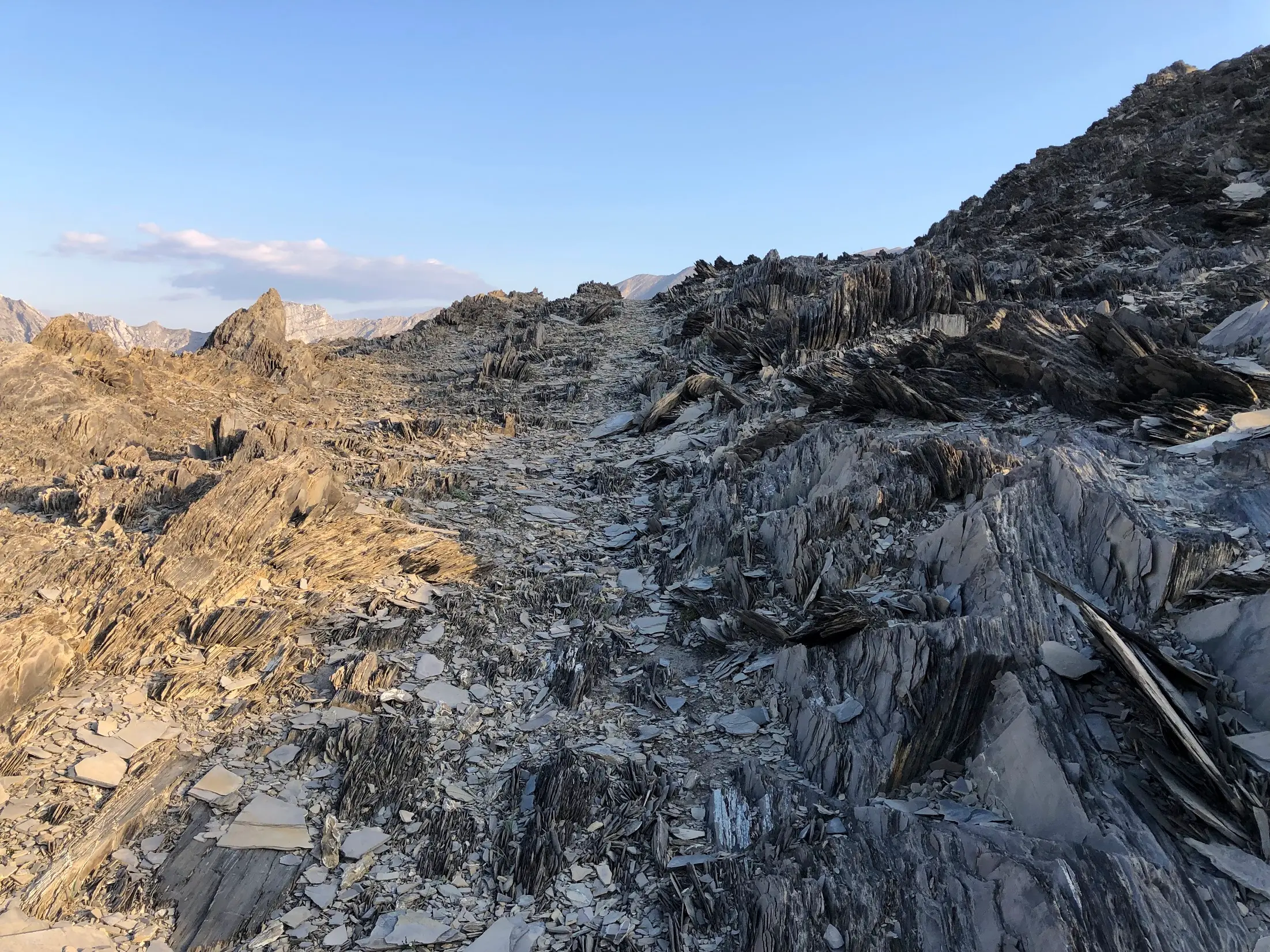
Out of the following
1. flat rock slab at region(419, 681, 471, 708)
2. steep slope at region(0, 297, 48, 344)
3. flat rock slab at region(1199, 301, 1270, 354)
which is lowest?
flat rock slab at region(419, 681, 471, 708)

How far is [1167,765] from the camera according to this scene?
4020 millimetres

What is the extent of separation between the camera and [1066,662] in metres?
4.83

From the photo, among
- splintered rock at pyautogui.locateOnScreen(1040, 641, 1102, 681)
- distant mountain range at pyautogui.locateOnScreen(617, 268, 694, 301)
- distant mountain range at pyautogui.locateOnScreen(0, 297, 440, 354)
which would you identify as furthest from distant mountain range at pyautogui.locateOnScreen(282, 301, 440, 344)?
splintered rock at pyautogui.locateOnScreen(1040, 641, 1102, 681)

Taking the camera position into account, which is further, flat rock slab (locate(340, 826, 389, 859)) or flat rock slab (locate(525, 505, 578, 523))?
flat rock slab (locate(525, 505, 578, 523))

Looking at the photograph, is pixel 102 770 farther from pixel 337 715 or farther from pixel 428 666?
pixel 428 666

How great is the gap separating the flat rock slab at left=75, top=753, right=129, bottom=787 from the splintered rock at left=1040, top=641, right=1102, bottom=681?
22.4 feet

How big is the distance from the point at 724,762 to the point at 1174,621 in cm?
349

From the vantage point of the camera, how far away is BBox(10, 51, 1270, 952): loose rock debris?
4125 mm

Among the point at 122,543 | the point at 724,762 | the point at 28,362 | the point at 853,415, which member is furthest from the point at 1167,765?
the point at 28,362

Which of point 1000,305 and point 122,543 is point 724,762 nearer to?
point 122,543

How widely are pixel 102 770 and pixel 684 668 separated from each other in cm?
487

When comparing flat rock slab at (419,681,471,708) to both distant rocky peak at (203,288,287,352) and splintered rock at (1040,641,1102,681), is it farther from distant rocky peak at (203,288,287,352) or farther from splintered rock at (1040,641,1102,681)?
distant rocky peak at (203,288,287,352)

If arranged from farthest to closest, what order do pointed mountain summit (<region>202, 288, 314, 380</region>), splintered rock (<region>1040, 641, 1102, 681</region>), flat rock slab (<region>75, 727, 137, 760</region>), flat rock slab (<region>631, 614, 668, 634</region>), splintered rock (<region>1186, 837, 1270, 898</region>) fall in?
1. pointed mountain summit (<region>202, 288, 314, 380</region>)
2. flat rock slab (<region>631, 614, 668, 634</region>)
3. flat rock slab (<region>75, 727, 137, 760</region>)
4. splintered rock (<region>1040, 641, 1102, 681</region>)
5. splintered rock (<region>1186, 837, 1270, 898</region>)

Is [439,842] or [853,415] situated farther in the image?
[853,415]
